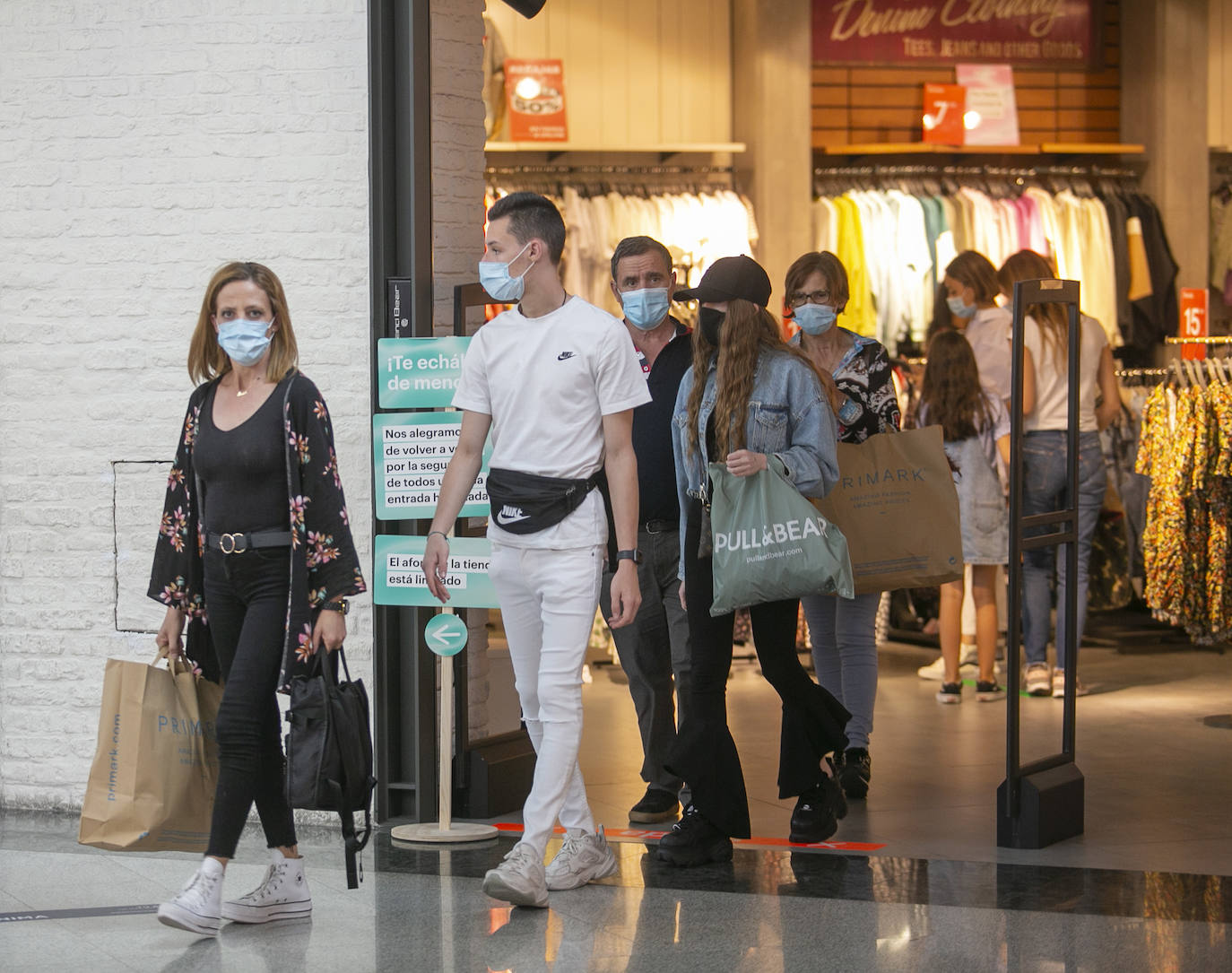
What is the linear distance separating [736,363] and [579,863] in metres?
1.25

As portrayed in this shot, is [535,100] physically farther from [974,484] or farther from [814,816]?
[814,816]

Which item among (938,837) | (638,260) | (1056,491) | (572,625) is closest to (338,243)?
(638,260)

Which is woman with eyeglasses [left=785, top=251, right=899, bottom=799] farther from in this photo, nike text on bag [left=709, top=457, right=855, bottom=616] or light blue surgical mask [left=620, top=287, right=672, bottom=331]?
nike text on bag [left=709, top=457, right=855, bottom=616]

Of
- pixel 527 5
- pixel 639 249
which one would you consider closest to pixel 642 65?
Result: pixel 527 5

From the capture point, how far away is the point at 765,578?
4.01 metres

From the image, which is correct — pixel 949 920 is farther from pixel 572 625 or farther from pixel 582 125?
pixel 582 125

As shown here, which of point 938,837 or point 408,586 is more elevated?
point 408,586

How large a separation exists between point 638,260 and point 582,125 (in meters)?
5.24

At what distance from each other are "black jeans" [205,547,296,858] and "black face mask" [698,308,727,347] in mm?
1187

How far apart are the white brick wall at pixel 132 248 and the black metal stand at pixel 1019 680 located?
161cm

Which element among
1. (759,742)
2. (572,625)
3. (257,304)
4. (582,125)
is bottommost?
(759,742)

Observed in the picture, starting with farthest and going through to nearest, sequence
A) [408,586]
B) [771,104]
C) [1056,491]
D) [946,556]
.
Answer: [771,104] < [1056,491] < [946,556] < [408,586]

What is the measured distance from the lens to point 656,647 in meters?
4.70

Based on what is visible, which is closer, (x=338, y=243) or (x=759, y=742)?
(x=338, y=243)
